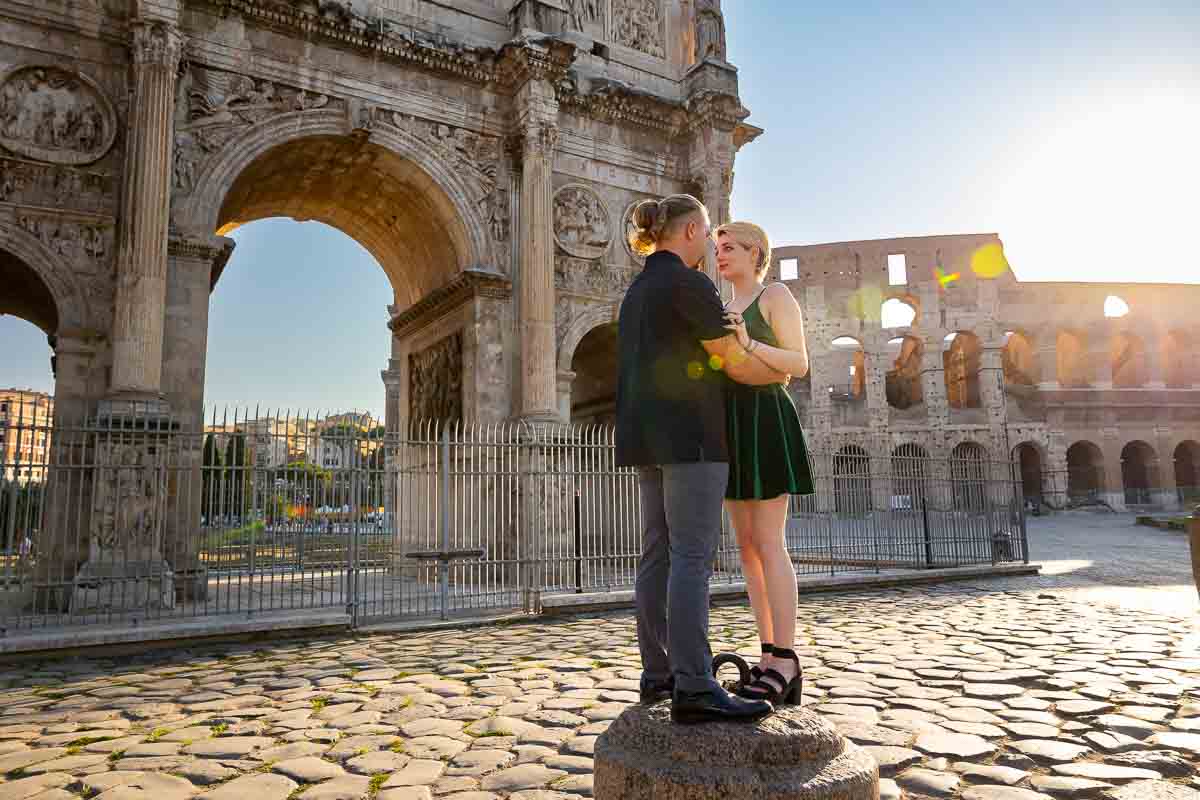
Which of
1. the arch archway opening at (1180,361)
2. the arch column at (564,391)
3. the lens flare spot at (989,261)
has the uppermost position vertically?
the lens flare spot at (989,261)

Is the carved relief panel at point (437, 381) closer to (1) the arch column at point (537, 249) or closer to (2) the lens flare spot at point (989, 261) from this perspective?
(1) the arch column at point (537, 249)

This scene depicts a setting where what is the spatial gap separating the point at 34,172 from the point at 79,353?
2293 millimetres

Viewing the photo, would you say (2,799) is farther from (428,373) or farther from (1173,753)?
(428,373)

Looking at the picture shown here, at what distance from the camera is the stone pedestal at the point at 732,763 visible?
6.52 feet

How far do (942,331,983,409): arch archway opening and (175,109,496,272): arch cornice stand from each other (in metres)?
29.8

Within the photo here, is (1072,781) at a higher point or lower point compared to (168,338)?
lower

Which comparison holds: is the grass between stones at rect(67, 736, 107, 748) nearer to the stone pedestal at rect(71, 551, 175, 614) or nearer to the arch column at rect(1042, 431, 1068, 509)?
the stone pedestal at rect(71, 551, 175, 614)

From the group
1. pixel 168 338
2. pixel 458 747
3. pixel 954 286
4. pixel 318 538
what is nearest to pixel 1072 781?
pixel 458 747

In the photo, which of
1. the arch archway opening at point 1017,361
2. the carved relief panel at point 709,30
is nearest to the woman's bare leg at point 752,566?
the carved relief panel at point 709,30

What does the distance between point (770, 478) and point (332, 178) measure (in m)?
11.7

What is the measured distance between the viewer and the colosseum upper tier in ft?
115

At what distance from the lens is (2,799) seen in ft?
9.61

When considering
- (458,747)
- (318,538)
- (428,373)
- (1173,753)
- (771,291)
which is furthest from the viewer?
(428,373)

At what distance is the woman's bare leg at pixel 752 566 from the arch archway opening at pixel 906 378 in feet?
118
